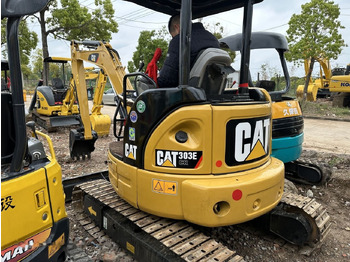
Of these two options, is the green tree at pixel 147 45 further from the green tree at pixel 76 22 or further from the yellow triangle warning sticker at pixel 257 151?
the yellow triangle warning sticker at pixel 257 151

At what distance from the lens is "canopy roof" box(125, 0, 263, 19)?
3.65 metres

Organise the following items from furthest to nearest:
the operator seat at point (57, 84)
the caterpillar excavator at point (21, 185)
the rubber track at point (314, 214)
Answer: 1. the operator seat at point (57, 84)
2. the rubber track at point (314, 214)
3. the caterpillar excavator at point (21, 185)

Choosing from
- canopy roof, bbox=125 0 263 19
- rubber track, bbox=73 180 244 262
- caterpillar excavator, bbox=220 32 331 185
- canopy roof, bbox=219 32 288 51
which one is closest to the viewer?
rubber track, bbox=73 180 244 262

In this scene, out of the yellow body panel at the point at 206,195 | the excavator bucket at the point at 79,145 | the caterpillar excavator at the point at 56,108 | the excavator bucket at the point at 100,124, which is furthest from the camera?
the caterpillar excavator at the point at 56,108

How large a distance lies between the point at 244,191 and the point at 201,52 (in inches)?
55.9

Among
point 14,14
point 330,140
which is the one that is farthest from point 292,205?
point 330,140

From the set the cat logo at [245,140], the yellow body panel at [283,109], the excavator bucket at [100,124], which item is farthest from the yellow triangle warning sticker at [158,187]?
the excavator bucket at [100,124]

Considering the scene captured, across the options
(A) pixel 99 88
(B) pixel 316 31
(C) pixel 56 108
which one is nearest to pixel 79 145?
(A) pixel 99 88

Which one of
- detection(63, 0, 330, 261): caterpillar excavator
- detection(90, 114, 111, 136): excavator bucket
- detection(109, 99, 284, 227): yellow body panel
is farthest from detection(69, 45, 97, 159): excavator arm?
detection(109, 99, 284, 227): yellow body panel

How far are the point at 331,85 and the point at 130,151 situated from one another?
57.1 ft

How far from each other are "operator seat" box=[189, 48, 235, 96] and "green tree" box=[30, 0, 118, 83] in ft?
44.9

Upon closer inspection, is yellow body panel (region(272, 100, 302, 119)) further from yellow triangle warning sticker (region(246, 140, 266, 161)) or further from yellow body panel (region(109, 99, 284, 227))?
yellow body panel (region(109, 99, 284, 227))

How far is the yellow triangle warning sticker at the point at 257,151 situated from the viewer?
2.85 m

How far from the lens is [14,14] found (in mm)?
1764
